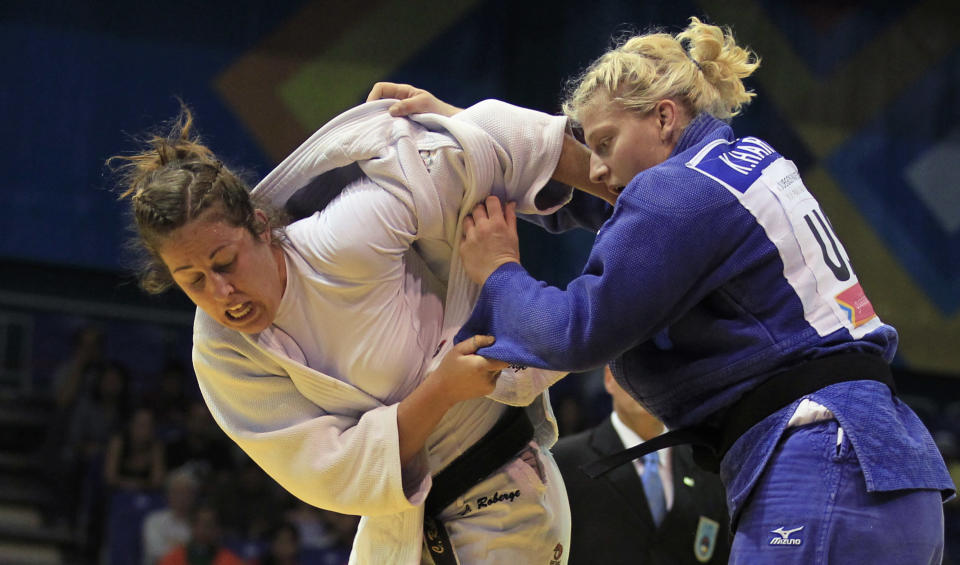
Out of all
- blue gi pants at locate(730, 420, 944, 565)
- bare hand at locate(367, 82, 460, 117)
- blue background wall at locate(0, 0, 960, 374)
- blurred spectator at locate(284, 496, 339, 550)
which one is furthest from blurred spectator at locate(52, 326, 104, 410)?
blue gi pants at locate(730, 420, 944, 565)

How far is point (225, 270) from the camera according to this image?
1854mm

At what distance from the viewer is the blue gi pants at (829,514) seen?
156 cm

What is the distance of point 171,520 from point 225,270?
3424 mm

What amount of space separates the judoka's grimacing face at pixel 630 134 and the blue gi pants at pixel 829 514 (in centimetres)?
52

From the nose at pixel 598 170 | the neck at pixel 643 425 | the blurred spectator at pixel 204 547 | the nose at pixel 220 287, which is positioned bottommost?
the blurred spectator at pixel 204 547

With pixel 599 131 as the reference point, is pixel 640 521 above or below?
below

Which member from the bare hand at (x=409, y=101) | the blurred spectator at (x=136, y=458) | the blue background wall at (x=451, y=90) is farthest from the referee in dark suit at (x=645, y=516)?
the blurred spectator at (x=136, y=458)

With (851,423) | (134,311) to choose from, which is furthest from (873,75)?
(851,423)

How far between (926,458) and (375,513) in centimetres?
95

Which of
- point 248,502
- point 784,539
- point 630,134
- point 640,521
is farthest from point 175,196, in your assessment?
point 248,502

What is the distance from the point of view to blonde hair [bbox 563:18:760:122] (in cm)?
180

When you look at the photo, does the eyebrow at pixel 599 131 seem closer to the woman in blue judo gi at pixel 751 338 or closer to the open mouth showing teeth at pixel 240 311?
the woman in blue judo gi at pixel 751 338

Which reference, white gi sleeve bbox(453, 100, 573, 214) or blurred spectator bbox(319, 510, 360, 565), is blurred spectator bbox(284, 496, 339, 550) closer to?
blurred spectator bbox(319, 510, 360, 565)

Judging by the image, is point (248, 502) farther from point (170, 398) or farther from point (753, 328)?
point (753, 328)
